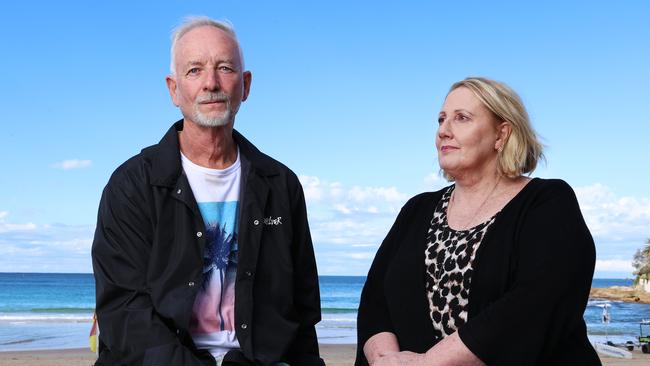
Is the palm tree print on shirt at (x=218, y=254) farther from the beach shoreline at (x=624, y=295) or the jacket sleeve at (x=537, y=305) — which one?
the beach shoreline at (x=624, y=295)

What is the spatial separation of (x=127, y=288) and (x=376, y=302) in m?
1.15

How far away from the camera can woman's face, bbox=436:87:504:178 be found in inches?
134

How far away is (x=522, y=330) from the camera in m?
3.13

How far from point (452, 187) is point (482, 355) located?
942 millimetres

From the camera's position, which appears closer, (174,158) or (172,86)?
(174,158)

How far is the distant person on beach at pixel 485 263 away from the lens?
10.3ft

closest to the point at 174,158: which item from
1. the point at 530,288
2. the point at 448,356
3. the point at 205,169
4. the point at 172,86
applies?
the point at 205,169

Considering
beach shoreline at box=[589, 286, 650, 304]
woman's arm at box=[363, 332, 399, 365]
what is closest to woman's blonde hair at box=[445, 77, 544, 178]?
woman's arm at box=[363, 332, 399, 365]

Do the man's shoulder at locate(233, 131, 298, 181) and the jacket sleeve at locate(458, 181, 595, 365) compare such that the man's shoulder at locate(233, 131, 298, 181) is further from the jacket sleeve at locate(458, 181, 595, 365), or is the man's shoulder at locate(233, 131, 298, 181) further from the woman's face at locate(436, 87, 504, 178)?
the jacket sleeve at locate(458, 181, 595, 365)

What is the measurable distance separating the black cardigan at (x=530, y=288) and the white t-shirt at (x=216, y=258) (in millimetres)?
782

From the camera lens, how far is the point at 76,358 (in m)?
13.1

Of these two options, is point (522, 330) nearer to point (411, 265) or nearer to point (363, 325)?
point (411, 265)

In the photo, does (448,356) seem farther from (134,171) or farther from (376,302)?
(134,171)

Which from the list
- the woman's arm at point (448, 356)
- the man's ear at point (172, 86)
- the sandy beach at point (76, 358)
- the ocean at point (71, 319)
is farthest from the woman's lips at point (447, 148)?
the ocean at point (71, 319)
